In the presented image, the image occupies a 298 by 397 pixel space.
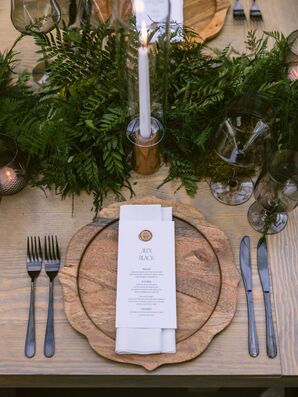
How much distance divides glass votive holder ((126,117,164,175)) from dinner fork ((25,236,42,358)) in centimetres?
27

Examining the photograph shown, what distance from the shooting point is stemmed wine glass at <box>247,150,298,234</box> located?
92 cm

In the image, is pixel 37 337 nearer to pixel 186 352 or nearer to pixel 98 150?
pixel 186 352

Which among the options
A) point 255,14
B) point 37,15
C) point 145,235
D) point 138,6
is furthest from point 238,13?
point 145,235

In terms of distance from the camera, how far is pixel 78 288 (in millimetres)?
911

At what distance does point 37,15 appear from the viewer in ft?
3.76

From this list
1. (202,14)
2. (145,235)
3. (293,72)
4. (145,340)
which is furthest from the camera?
(202,14)

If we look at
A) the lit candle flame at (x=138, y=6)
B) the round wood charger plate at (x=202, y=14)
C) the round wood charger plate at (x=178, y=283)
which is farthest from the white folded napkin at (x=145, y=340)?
the round wood charger plate at (x=202, y=14)

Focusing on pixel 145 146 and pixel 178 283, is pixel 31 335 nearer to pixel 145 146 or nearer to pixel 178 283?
pixel 178 283

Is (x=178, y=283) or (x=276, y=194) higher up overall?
(x=276, y=194)

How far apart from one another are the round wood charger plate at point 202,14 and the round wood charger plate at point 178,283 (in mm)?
507

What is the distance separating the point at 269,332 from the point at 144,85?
1.70 ft

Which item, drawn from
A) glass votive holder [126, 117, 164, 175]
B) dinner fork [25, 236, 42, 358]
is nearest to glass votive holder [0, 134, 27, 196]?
dinner fork [25, 236, 42, 358]

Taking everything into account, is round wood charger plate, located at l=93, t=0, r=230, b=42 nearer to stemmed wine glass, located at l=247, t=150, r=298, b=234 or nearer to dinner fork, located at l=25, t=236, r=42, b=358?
stemmed wine glass, located at l=247, t=150, r=298, b=234

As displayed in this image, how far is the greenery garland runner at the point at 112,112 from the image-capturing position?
0.99 metres
